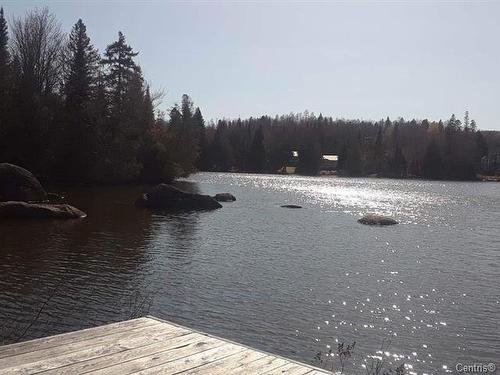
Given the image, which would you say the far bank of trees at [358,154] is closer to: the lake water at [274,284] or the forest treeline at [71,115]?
the forest treeline at [71,115]

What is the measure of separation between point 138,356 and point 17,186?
29.0 meters

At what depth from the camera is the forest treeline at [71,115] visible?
47719 mm

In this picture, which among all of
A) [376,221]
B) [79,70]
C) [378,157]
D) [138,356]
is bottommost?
[376,221]

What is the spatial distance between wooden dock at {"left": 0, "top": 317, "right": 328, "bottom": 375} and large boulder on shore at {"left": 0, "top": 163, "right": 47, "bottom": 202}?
27.6 m

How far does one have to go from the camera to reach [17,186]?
100ft

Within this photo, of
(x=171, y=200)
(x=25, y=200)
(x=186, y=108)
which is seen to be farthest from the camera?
(x=186, y=108)

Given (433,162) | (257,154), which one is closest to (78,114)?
(257,154)

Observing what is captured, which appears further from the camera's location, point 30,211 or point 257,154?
point 257,154

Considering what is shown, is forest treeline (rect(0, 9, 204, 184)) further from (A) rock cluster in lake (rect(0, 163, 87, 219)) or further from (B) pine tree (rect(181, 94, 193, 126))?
(B) pine tree (rect(181, 94, 193, 126))

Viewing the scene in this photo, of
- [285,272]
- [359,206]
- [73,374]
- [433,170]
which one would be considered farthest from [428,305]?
[433,170]

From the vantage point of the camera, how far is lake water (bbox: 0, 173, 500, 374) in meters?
10.1

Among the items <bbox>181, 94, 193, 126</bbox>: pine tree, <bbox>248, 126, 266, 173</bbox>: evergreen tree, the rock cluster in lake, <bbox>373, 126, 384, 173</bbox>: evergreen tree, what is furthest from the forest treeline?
<bbox>373, 126, 384, 173</bbox>: evergreen tree

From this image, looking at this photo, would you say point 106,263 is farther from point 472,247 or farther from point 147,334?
point 472,247

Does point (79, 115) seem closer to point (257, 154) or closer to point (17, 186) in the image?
point (17, 186)
